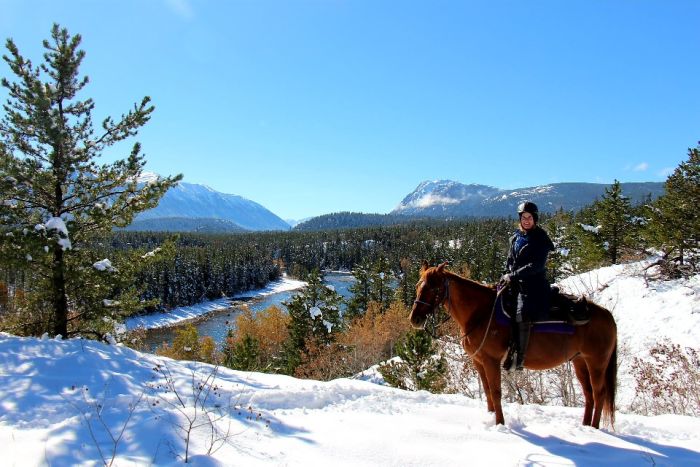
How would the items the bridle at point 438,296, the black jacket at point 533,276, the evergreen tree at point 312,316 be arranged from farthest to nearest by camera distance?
1. the evergreen tree at point 312,316
2. the bridle at point 438,296
3. the black jacket at point 533,276

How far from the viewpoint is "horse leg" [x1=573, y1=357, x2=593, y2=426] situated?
582cm

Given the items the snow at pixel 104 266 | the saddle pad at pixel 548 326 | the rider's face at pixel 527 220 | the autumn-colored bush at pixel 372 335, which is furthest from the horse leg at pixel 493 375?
the autumn-colored bush at pixel 372 335

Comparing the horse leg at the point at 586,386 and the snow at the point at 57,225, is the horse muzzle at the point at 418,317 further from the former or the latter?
the snow at the point at 57,225

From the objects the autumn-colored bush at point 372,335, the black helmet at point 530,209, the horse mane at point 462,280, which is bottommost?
the autumn-colored bush at point 372,335

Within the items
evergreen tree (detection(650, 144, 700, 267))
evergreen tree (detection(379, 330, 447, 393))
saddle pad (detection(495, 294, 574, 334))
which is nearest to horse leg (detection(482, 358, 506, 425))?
saddle pad (detection(495, 294, 574, 334))

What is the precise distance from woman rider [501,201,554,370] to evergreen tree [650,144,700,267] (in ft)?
51.1

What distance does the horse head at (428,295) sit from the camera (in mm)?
5504

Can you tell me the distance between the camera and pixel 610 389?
5809 millimetres

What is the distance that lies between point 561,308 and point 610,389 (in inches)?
58.7

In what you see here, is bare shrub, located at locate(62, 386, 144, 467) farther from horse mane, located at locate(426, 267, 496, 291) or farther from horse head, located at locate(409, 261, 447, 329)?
horse mane, located at locate(426, 267, 496, 291)

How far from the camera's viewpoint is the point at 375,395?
7.28m

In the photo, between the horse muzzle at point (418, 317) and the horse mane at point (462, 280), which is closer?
the horse muzzle at point (418, 317)

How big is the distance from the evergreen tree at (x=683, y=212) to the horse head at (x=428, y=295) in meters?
16.5

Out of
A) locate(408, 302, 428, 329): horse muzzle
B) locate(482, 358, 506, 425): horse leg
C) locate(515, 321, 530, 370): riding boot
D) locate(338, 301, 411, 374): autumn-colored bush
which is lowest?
locate(338, 301, 411, 374): autumn-colored bush
